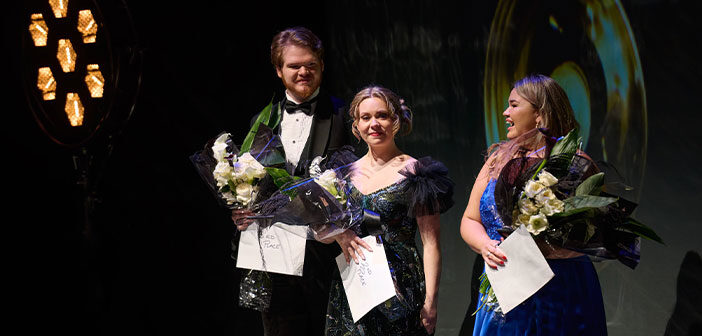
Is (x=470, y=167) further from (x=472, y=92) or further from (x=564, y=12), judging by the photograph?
(x=564, y=12)

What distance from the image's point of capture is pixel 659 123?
285cm

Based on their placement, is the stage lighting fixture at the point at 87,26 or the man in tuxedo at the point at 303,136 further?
the stage lighting fixture at the point at 87,26

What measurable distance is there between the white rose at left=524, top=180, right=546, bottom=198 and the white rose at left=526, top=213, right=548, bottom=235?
64mm

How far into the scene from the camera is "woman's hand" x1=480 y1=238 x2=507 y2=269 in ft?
7.48

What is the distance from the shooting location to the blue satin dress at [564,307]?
2.40 meters

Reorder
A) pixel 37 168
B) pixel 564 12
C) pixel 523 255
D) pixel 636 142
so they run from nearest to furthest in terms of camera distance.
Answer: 1. pixel 523 255
2. pixel 636 142
3. pixel 564 12
4. pixel 37 168

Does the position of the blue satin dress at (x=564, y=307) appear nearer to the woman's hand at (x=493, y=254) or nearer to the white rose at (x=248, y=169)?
the woman's hand at (x=493, y=254)

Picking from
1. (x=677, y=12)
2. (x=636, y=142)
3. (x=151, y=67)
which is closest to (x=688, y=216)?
(x=636, y=142)

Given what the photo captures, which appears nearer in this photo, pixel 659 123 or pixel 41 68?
pixel 659 123

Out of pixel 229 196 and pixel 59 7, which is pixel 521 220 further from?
pixel 59 7

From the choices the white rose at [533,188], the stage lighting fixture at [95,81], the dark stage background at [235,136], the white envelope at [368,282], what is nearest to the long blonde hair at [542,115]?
the white rose at [533,188]

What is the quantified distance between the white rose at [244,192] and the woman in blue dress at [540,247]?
78 centimetres

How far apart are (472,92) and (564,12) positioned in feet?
2.17

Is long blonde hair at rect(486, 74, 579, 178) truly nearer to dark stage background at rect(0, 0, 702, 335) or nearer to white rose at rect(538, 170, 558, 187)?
white rose at rect(538, 170, 558, 187)
